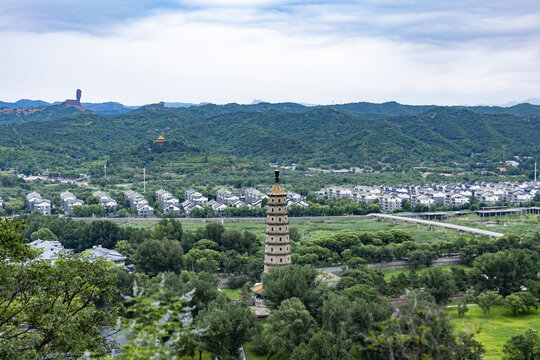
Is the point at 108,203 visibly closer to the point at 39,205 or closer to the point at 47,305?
the point at 39,205

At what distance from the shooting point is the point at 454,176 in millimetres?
135875

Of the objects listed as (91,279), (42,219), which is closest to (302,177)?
(42,219)

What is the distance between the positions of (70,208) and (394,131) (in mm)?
123703

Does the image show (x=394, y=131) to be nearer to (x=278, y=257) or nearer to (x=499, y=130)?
(x=499, y=130)

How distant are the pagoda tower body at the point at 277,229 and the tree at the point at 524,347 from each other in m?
14.9

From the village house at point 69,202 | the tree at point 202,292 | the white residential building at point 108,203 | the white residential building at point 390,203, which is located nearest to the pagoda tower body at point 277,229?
the tree at point 202,292

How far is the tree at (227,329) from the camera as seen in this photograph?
2784cm

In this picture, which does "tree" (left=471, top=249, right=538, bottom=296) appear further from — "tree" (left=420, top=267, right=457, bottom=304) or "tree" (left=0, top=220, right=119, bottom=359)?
"tree" (left=0, top=220, right=119, bottom=359)

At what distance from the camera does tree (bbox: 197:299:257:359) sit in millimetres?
Result: 27844

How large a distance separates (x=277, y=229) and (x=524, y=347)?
1603cm

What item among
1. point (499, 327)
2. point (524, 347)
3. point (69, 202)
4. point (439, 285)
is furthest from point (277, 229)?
point (69, 202)

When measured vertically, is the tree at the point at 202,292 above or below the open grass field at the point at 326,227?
above

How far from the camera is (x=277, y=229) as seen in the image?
37406 millimetres

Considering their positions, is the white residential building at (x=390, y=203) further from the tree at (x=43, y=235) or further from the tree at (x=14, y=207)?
the tree at (x=14, y=207)
